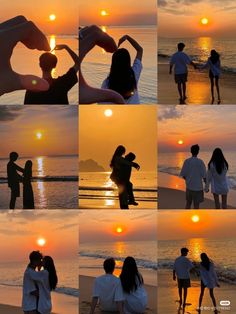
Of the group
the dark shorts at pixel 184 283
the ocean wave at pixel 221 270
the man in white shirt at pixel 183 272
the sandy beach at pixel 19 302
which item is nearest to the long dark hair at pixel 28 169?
Answer: the sandy beach at pixel 19 302

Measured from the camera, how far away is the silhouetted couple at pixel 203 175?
5949 millimetres

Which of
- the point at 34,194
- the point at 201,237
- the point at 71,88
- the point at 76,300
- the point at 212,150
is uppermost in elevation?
the point at 71,88

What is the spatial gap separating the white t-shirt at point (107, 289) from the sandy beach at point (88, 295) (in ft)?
0.52

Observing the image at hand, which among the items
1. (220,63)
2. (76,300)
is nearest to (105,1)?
(220,63)

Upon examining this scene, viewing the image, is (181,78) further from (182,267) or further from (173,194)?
(182,267)

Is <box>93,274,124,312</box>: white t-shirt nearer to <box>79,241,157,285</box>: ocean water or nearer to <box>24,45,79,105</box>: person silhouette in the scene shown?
<box>79,241,157,285</box>: ocean water

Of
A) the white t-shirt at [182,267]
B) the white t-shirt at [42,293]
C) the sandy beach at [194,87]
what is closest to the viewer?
the white t-shirt at [42,293]

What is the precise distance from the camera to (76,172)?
19.6 feet

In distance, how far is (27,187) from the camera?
599 cm

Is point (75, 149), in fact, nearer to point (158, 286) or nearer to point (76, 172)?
point (76, 172)

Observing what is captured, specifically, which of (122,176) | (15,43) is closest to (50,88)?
(15,43)

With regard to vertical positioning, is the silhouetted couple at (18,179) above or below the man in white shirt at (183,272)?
above

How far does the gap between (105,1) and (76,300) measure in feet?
8.32

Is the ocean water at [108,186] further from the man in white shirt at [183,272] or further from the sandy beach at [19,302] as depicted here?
the sandy beach at [19,302]
